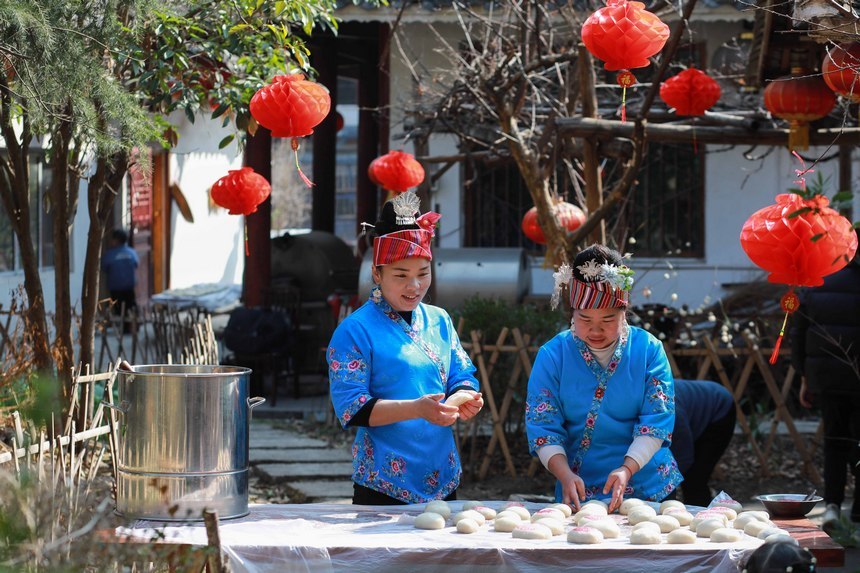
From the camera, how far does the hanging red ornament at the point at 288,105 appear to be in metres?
5.29

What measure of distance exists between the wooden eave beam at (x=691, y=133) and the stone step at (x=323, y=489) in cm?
267

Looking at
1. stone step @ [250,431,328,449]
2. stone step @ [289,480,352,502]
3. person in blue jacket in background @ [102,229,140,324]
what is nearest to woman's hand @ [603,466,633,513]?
stone step @ [289,480,352,502]

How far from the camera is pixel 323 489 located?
7.30 m

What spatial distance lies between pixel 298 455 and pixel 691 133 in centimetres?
372

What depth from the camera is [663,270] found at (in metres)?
12.3

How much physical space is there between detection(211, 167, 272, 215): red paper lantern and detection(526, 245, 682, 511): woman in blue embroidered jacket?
3.58 metres

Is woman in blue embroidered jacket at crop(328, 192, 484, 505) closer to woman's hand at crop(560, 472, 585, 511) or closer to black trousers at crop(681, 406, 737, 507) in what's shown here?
woman's hand at crop(560, 472, 585, 511)

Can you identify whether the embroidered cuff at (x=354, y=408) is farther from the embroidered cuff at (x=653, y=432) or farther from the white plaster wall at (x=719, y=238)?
the white plaster wall at (x=719, y=238)

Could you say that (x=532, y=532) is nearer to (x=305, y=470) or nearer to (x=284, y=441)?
(x=305, y=470)

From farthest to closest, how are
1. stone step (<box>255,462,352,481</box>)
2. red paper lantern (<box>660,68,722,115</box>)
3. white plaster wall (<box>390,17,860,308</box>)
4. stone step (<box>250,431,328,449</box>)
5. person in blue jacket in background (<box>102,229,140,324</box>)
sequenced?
1. person in blue jacket in background (<box>102,229,140,324</box>)
2. white plaster wall (<box>390,17,860,308</box>)
3. stone step (<box>250,431,328,449</box>)
4. stone step (<box>255,462,352,481</box>)
5. red paper lantern (<box>660,68,722,115</box>)

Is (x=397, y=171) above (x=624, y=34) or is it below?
below

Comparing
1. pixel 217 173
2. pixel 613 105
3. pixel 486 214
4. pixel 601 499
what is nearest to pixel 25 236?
pixel 601 499

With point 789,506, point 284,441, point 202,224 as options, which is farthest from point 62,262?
point 202,224

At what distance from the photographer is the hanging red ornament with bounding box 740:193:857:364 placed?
164 inches
